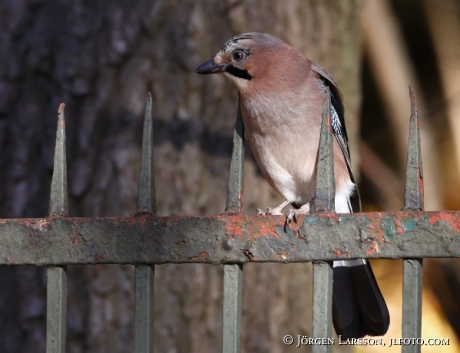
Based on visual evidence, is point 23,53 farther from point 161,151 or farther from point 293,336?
point 293,336

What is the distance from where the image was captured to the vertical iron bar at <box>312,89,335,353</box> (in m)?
1.80

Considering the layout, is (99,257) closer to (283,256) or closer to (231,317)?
(231,317)

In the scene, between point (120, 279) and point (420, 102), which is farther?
point (420, 102)

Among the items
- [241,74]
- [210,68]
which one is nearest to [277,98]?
[241,74]

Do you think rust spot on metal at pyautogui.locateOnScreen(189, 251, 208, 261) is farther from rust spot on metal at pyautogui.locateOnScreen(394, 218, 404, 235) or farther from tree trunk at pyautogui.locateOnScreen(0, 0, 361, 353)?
tree trunk at pyautogui.locateOnScreen(0, 0, 361, 353)

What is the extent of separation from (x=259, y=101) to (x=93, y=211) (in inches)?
43.8

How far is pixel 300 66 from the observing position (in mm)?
3115

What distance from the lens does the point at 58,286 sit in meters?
1.96

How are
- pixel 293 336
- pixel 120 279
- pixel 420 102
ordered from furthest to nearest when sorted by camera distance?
1. pixel 420 102
2. pixel 293 336
3. pixel 120 279

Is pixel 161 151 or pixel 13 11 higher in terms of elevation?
pixel 13 11

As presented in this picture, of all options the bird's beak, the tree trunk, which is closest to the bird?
the bird's beak

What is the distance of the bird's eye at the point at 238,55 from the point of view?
306cm

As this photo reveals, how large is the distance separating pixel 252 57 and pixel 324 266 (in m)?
1.50

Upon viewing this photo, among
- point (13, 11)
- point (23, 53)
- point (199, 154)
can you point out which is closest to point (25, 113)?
point (23, 53)
